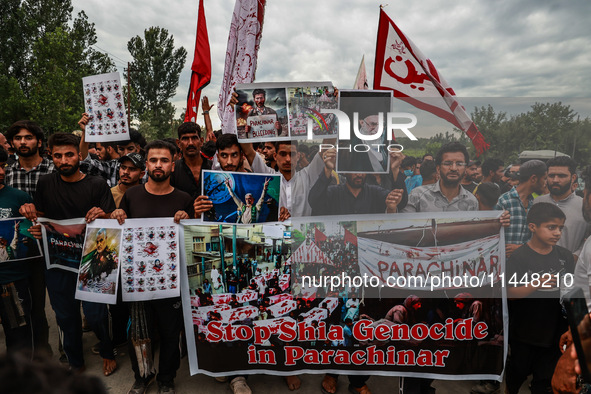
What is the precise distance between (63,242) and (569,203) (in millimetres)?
3591

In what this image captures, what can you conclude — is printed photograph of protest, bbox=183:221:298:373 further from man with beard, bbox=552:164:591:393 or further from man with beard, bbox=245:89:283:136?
man with beard, bbox=552:164:591:393

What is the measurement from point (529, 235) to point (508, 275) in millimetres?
299

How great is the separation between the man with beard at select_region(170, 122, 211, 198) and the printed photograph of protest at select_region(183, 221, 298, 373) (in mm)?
901

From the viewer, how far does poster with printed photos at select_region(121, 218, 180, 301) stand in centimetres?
236

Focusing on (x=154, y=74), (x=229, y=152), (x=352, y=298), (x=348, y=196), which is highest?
(x=154, y=74)

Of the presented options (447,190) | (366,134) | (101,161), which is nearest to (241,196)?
(366,134)

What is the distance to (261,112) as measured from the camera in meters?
2.52

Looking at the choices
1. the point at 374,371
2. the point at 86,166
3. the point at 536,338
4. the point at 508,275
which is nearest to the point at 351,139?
the point at 508,275

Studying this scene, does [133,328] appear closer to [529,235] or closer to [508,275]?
[508,275]

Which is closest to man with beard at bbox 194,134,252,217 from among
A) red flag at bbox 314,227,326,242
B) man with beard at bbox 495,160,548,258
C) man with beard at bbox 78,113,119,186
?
red flag at bbox 314,227,326,242

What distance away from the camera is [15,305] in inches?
105

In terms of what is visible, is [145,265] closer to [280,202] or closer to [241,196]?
[241,196]

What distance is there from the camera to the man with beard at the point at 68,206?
2.57 meters

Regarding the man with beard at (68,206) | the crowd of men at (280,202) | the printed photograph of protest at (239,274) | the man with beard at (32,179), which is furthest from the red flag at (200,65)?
the printed photograph of protest at (239,274)
